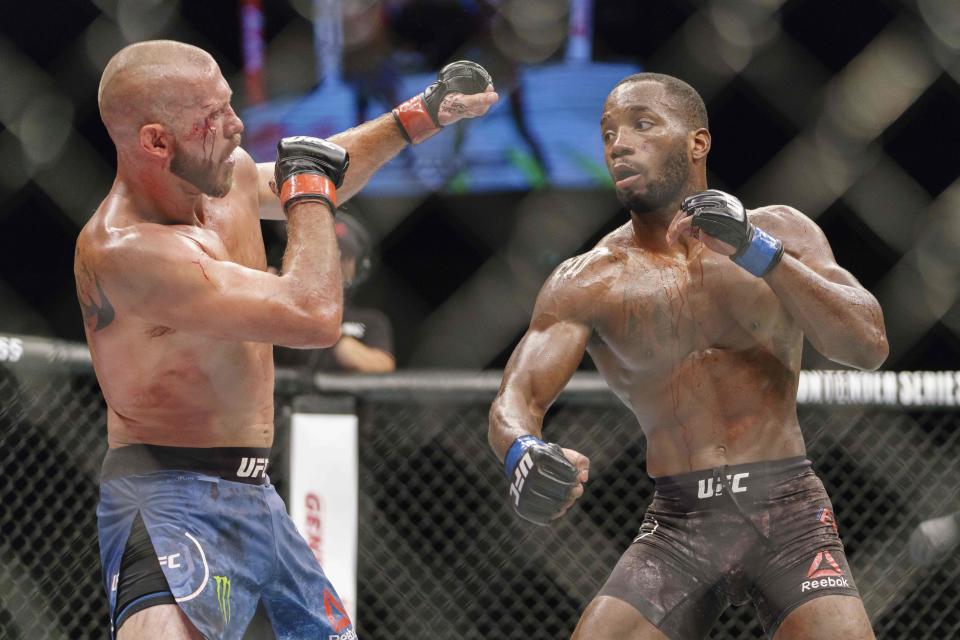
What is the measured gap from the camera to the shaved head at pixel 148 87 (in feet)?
5.91

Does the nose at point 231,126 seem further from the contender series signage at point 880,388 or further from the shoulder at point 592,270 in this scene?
the contender series signage at point 880,388

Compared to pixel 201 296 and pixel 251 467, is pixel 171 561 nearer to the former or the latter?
pixel 251 467

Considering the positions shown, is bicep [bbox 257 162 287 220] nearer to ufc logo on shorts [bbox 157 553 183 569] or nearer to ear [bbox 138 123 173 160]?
ear [bbox 138 123 173 160]

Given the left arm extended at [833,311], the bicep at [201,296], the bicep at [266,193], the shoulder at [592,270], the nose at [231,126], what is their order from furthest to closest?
1. the shoulder at [592,270]
2. the bicep at [266,193]
3. the left arm extended at [833,311]
4. the nose at [231,126]
5. the bicep at [201,296]

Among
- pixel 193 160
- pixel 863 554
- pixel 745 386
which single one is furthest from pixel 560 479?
pixel 863 554

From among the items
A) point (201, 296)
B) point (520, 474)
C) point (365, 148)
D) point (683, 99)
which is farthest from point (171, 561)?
point (683, 99)

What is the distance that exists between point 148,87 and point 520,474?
31.8 inches

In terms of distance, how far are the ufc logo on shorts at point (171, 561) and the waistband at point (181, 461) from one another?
0.14 meters

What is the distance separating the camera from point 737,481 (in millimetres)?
2135

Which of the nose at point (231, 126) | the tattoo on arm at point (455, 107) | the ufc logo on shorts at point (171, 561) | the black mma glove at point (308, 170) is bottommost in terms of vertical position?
the ufc logo on shorts at point (171, 561)

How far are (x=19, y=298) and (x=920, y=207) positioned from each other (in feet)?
10.7

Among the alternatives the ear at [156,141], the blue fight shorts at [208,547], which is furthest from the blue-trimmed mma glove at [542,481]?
the ear at [156,141]

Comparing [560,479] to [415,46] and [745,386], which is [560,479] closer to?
[745,386]

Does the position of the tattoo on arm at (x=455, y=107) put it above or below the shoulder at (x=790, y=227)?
below
